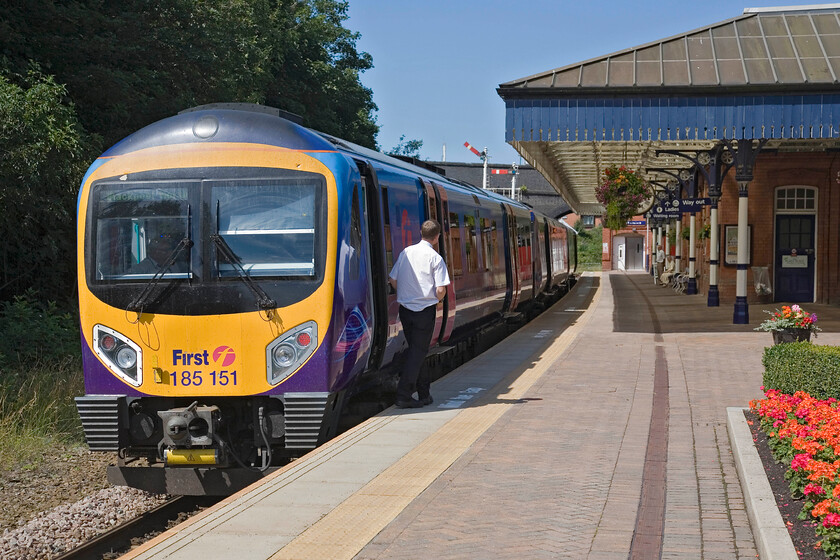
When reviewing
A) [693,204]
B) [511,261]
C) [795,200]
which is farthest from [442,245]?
[795,200]

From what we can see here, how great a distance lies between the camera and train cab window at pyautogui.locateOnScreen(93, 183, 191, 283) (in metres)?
8.38

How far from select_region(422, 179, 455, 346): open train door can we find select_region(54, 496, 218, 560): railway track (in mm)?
4332

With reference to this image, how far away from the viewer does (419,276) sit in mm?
10031

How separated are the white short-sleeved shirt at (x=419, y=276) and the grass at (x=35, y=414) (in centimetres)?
426

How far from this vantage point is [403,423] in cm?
948

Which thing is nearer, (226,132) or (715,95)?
(226,132)

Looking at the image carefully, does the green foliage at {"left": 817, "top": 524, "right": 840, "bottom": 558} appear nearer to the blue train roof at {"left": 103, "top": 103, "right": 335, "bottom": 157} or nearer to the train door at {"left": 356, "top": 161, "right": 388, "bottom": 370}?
the train door at {"left": 356, "top": 161, "right": 388, "bottom": 370}

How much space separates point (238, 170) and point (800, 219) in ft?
76.0

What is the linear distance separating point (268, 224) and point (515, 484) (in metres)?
2.92

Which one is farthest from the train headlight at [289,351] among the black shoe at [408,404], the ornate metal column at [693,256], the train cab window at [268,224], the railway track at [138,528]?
the ornate metal column at [693,256]

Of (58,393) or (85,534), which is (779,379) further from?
(58,393)

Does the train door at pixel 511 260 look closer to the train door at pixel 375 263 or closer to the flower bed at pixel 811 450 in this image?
the train door at pixel 375 263

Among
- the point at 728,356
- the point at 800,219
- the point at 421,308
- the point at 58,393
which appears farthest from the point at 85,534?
the point at 800,219

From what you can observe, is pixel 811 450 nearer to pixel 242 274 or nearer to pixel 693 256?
pixel 242 274
